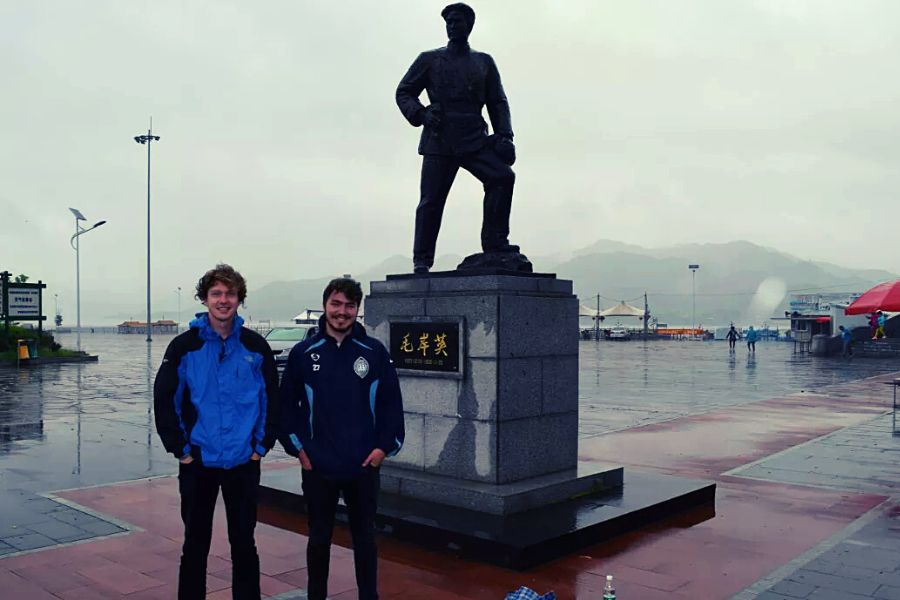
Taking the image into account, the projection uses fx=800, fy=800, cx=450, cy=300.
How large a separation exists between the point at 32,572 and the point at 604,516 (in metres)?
4.05

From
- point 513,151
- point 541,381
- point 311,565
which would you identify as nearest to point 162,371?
point 311,565

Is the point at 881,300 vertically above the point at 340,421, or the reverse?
the point at 881,300

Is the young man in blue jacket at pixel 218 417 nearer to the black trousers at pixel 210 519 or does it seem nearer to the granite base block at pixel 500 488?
the black trousers at pixel 210 519

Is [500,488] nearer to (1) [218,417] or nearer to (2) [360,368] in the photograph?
(2) [360,368]

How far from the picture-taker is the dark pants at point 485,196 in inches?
285

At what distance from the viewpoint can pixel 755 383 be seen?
69.5 ft

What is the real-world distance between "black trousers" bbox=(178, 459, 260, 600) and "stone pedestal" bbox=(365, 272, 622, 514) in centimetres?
235

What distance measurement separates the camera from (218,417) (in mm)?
3986

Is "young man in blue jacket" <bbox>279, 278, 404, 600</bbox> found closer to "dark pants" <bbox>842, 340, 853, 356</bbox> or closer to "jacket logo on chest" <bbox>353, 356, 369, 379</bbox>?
"jacket logo on chest" <bbox>353, 356, 369, 379</bbox>

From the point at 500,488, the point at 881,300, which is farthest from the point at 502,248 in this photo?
the point at 881,300

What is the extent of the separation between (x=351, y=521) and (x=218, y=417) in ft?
2.96

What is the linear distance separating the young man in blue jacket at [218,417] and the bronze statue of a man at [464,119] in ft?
11.2

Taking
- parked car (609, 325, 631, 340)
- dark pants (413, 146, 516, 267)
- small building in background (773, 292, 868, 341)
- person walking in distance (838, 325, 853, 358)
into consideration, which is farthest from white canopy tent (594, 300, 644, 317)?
dark pants (413, 146, 516, 267)

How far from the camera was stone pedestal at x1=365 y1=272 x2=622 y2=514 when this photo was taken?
6359 millimetres
